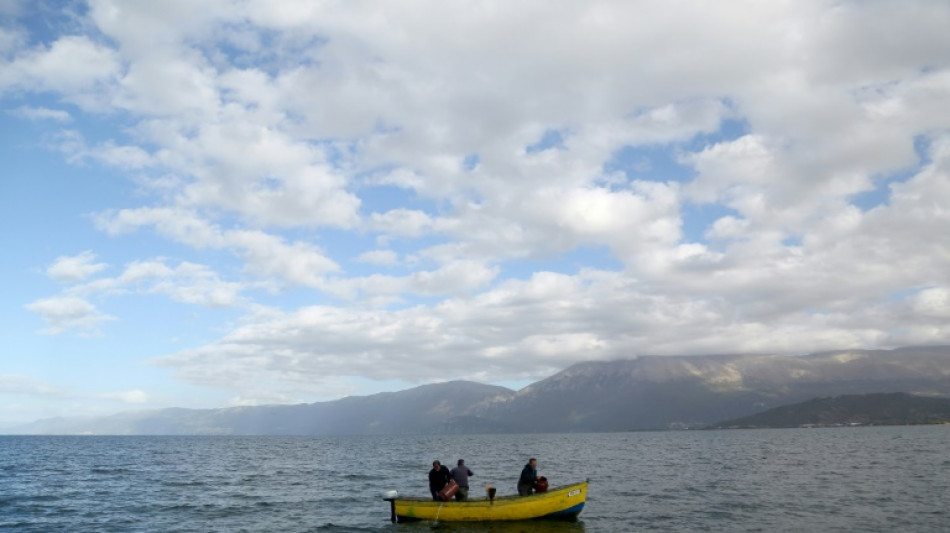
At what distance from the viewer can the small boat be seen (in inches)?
1403

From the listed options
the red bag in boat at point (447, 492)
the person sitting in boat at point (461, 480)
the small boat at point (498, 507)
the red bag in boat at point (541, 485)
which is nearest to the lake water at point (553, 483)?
the small boat at point (498, 507)

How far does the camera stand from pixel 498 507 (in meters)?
35.6

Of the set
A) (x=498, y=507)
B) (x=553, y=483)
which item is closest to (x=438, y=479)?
(x=498, y=507)

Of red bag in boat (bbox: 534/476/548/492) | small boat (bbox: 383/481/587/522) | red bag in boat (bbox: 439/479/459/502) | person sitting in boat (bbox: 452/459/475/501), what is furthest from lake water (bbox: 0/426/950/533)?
red bag in boat (bbox: 534/476/548/492)

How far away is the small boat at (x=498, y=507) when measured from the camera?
35.6 meters

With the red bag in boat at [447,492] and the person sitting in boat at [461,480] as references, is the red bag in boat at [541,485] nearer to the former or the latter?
the person sitting in boat at [461,480]

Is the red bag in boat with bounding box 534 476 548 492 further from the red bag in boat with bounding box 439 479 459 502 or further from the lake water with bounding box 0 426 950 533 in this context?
the red bag in boat with bounding box 439 479 459 502

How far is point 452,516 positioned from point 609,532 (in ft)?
28.8

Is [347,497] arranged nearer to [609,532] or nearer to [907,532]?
[609,532]

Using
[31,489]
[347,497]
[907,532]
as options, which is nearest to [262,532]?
[347,497]

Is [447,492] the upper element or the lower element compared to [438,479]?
lower

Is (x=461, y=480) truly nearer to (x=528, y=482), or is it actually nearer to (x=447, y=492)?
(x=447, y=492)

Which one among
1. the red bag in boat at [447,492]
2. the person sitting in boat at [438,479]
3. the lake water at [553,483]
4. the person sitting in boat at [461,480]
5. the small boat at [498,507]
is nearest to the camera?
the small boat at [498,507]

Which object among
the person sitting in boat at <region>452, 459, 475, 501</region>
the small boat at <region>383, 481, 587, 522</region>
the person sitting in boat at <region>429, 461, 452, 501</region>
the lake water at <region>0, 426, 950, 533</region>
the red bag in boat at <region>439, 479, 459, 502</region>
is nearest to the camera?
the small boat at <region>383, 481, 587, 522</region>
